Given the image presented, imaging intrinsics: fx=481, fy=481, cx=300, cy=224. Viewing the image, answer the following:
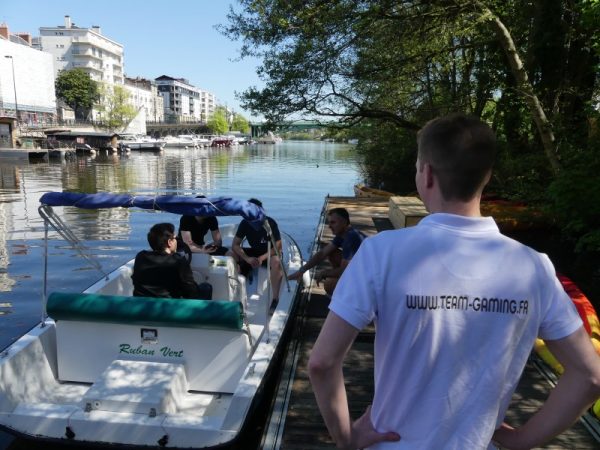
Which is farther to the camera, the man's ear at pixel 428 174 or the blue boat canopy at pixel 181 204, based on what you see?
the blue boat canopy at pixel 181 204

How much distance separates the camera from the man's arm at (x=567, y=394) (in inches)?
58.4

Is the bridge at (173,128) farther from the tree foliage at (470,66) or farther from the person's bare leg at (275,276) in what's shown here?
the person's bare leg at (275,276)

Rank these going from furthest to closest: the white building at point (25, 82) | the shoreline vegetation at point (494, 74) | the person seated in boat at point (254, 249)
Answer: the white building at point (25, 82) < the shoreline vegetation at point (494, 74) < the person seated in boat at point (254, 249)

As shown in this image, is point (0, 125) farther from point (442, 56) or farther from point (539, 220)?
point (539, 220)

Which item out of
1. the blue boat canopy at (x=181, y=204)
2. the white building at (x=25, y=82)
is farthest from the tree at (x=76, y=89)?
the blue boat canopy at (x=181, y=204)

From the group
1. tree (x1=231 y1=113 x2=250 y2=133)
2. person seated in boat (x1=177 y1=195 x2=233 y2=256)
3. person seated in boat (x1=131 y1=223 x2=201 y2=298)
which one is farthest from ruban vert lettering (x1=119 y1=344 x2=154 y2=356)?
tree (x1=231 y1=113 x2=250 y2=133)

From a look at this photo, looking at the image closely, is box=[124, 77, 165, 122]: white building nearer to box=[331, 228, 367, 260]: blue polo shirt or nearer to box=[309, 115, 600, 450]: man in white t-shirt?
box=[331, 228, 367, 260]: blue polo shirt

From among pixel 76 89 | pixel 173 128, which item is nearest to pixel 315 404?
pixel 76 89

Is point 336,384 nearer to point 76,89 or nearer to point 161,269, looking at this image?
point 161,269

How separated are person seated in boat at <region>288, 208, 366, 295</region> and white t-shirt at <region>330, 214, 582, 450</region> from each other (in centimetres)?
475

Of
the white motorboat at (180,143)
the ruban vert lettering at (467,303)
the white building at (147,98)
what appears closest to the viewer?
the ruban vert lettering at (467,303)

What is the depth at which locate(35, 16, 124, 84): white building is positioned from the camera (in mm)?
102875

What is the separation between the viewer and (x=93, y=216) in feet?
63.4

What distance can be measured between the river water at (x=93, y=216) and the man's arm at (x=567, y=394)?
5193 millimetres
